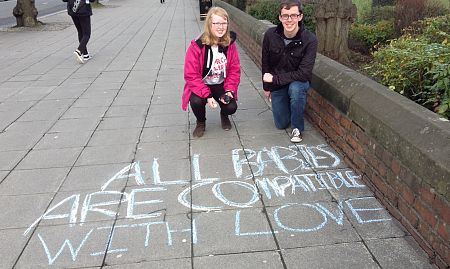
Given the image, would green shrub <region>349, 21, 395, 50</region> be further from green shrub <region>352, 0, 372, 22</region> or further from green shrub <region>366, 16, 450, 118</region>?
green shrub <region>366, 16, 450, 118</region>

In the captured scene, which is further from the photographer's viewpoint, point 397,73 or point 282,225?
point 397,73

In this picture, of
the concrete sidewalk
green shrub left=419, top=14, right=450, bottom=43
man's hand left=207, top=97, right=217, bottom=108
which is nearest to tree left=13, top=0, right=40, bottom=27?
the concrete sidewalk

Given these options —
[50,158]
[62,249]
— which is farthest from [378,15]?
[62,249]

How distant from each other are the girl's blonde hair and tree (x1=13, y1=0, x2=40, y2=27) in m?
12.7

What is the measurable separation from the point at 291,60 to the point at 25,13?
13488mm

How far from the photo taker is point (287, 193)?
10.7 ft

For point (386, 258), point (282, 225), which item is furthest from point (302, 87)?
point (386, 258)

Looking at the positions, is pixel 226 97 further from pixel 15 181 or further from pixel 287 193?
pixel 15 181

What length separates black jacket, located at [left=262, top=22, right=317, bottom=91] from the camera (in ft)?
13.5

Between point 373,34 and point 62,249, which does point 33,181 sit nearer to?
point 62,249

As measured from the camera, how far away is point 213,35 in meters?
4.21

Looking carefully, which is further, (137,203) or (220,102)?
(220,102)

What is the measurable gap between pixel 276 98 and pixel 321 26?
101 inches

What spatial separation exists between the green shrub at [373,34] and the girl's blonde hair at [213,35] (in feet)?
16.7
